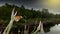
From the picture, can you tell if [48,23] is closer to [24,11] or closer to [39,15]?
[39,15]

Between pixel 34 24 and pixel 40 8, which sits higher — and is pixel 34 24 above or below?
below

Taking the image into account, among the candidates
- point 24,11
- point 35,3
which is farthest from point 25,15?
point 35,3

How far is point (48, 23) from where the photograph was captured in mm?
1011

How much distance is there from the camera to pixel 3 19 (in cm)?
95

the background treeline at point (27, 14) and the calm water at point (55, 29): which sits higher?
the background treeline at point (27, 14)

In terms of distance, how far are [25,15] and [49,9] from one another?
0.22 meters

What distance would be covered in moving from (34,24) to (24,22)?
0.28 ft

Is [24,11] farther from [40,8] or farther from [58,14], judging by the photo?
[58,14]

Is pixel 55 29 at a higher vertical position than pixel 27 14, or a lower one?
lower

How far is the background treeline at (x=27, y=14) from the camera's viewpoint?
96cm

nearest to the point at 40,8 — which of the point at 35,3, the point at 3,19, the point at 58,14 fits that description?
the point at 35,3

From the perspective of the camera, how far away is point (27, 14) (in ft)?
3.26

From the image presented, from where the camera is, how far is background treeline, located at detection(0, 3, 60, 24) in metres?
0.96

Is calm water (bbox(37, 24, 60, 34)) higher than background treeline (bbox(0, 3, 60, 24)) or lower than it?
lower
